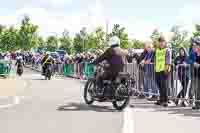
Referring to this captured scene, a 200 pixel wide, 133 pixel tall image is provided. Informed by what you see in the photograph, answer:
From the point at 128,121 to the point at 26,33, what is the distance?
8864 centimetres

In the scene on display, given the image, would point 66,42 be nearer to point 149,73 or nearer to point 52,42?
point 52,42

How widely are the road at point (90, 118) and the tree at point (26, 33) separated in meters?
84.3

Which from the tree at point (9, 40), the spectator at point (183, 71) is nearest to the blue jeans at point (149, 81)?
the spectator at point (183, 71)

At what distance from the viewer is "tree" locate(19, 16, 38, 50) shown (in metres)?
97.6

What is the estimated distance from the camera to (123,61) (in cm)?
1303

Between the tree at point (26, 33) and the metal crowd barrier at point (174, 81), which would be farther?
the tree at point (26, 33)

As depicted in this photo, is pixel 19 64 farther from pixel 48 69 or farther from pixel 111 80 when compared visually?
pixel 111 80

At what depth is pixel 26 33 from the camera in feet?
320

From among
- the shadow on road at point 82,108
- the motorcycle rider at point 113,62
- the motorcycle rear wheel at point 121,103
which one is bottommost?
the shadow on road at point 82,108

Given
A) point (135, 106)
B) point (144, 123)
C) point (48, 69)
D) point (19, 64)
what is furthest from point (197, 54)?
point (19, 64)

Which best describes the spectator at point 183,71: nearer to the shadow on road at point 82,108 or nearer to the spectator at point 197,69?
the spectator at point 197,69

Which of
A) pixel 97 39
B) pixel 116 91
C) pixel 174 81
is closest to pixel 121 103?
pixel 116 91

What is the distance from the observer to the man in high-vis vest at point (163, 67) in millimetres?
13828

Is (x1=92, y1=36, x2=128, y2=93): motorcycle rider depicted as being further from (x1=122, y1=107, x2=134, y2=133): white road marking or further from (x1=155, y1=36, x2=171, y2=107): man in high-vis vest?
(x1=155, y1=36, x2=171, y2=107): man in high-vis vest
